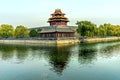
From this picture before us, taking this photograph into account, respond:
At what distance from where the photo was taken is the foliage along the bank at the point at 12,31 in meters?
96.1

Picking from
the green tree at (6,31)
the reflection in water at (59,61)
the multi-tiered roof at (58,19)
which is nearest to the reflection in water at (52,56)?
the reflection in water at (59,61)

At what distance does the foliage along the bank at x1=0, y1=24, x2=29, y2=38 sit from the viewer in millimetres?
96062

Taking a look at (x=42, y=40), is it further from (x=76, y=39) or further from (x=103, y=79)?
(x=103, y=79)

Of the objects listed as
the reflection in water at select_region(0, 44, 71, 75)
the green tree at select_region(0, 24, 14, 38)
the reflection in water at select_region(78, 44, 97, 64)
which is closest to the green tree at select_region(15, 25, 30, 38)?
the green tree at select_region(0, 24, 14, 38)

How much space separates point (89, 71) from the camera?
2644cm

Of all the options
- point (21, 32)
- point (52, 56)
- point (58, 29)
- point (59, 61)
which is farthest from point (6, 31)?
point (59, 61)

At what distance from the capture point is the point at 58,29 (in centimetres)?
7994

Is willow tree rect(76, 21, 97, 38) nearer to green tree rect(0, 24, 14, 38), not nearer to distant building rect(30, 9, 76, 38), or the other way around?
distant building rect(30, 9, 76, 38)

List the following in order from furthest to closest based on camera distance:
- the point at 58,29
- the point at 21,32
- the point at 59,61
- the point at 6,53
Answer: the point at 21,32 → the point at 58,29 → the point at 6,53 → the point at 59,61

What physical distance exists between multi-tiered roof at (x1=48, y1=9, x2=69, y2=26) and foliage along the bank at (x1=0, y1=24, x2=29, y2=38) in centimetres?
1345

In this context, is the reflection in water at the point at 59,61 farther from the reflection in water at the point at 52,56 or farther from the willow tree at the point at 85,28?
the willow tree at the point at 85,28

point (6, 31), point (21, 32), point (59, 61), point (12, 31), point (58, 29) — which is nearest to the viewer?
point (59, 61)

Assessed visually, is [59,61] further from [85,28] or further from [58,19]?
[58,19]

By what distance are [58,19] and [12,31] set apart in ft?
86.8
